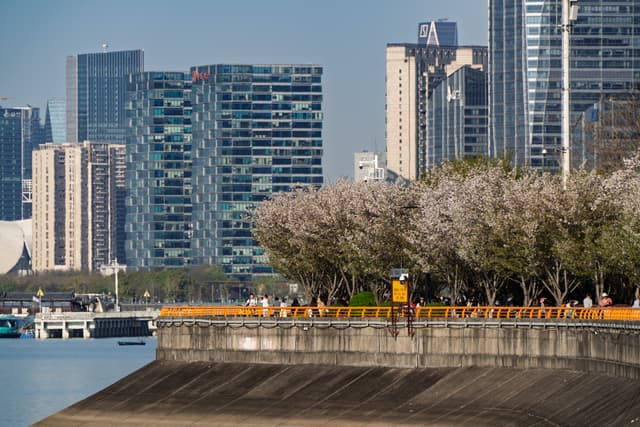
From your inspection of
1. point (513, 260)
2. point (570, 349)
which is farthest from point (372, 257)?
point (570, 349)

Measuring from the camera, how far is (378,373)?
3585 inches

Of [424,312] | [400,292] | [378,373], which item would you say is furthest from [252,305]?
[378,373]

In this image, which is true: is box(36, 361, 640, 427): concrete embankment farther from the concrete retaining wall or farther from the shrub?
the shrub

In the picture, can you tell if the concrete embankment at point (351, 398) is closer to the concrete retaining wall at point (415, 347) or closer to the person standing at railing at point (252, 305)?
the concrete retaining wall at point (415, 347)

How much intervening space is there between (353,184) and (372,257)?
21562 millimetres

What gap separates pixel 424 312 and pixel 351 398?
385 inches

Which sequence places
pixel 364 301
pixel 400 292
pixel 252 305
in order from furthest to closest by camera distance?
pixel 252 305 < pixel 364 301 < pixel 400 292

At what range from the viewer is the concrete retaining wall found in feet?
252

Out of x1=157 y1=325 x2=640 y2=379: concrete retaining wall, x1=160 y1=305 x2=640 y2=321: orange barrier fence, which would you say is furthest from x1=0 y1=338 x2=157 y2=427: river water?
x1=157 y1=325 x2=640 y2=379: concrete retaining wall

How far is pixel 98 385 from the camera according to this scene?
487 ft

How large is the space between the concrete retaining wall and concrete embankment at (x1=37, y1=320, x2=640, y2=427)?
63 millimetres

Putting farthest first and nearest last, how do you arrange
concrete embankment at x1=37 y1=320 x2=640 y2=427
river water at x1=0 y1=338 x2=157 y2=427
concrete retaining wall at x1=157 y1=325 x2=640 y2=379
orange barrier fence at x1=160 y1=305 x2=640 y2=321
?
river water at x1=0 y1=338 x2=157 y2=427 < orange barrier fence at x1=160 y1=305 x2=640 y2=321 < concrete retaining wall at x1=157 y1=325 x2=640 y2=379 < concrete embankment at x1=37 y1=320 x2=640 y2=427

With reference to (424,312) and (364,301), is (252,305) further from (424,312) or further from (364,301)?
(424,312)

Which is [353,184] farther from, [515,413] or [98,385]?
[515,413]
